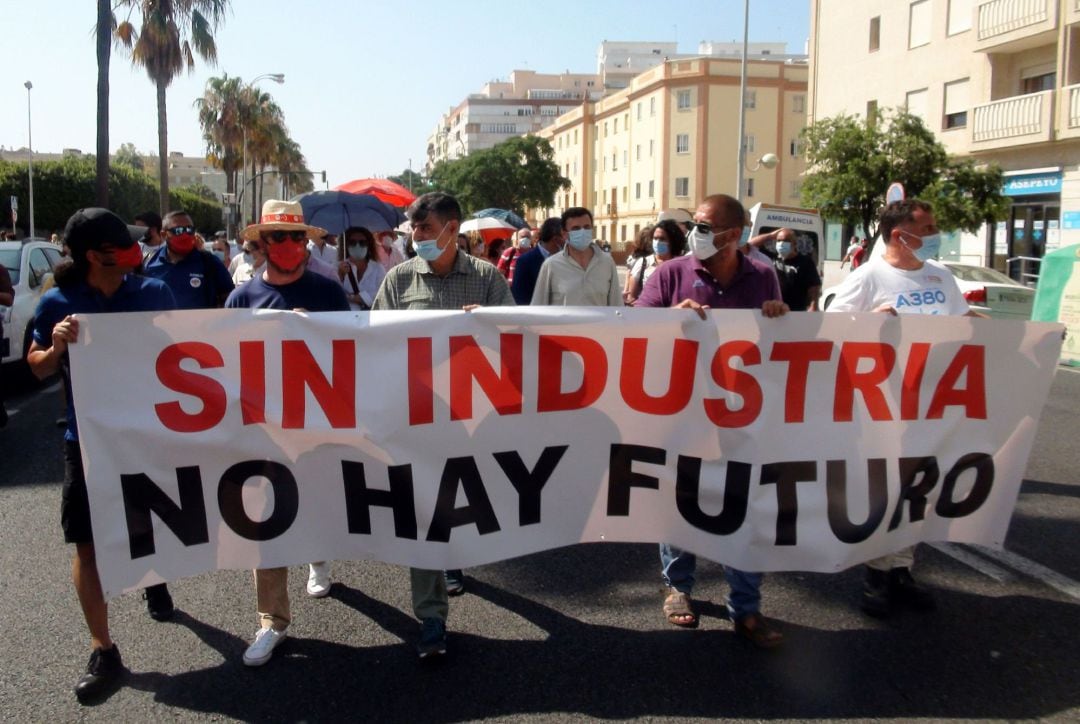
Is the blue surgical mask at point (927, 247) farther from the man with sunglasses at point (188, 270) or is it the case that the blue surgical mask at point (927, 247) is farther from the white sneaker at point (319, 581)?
the man with sunglasses at point (188, 270)

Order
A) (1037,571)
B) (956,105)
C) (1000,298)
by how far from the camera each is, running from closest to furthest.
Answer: (1037,571)
(1000,298)
(956,105)

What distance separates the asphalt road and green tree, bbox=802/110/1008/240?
18973mm

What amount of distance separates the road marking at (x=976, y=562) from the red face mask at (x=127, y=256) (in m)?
4.12

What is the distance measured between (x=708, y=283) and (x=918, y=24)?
30.6 meters

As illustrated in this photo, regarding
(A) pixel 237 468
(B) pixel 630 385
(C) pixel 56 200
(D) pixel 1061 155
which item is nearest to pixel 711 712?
(B) pixel 630 385

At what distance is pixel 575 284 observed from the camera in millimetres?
6387

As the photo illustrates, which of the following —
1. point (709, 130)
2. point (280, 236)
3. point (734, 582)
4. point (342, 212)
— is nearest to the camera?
point (734, 582)

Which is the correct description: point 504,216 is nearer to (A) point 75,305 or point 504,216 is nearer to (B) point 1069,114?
(B) point 1069,114

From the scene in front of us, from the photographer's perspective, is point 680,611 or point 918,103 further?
point 918,103

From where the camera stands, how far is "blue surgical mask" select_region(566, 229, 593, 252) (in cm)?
645

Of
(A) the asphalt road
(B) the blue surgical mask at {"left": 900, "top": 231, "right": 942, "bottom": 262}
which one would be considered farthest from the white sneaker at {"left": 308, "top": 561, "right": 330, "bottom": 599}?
(B) the blue surgical mask at {"left": 900, "top": 231, "right": 942, "bottom": 262}

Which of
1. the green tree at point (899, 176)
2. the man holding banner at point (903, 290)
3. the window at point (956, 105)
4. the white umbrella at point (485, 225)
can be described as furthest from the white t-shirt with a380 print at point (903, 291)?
the window at point (956, 105)

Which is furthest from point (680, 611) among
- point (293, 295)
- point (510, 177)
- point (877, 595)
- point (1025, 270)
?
point (510, 177)

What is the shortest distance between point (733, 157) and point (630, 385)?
63.0 m
